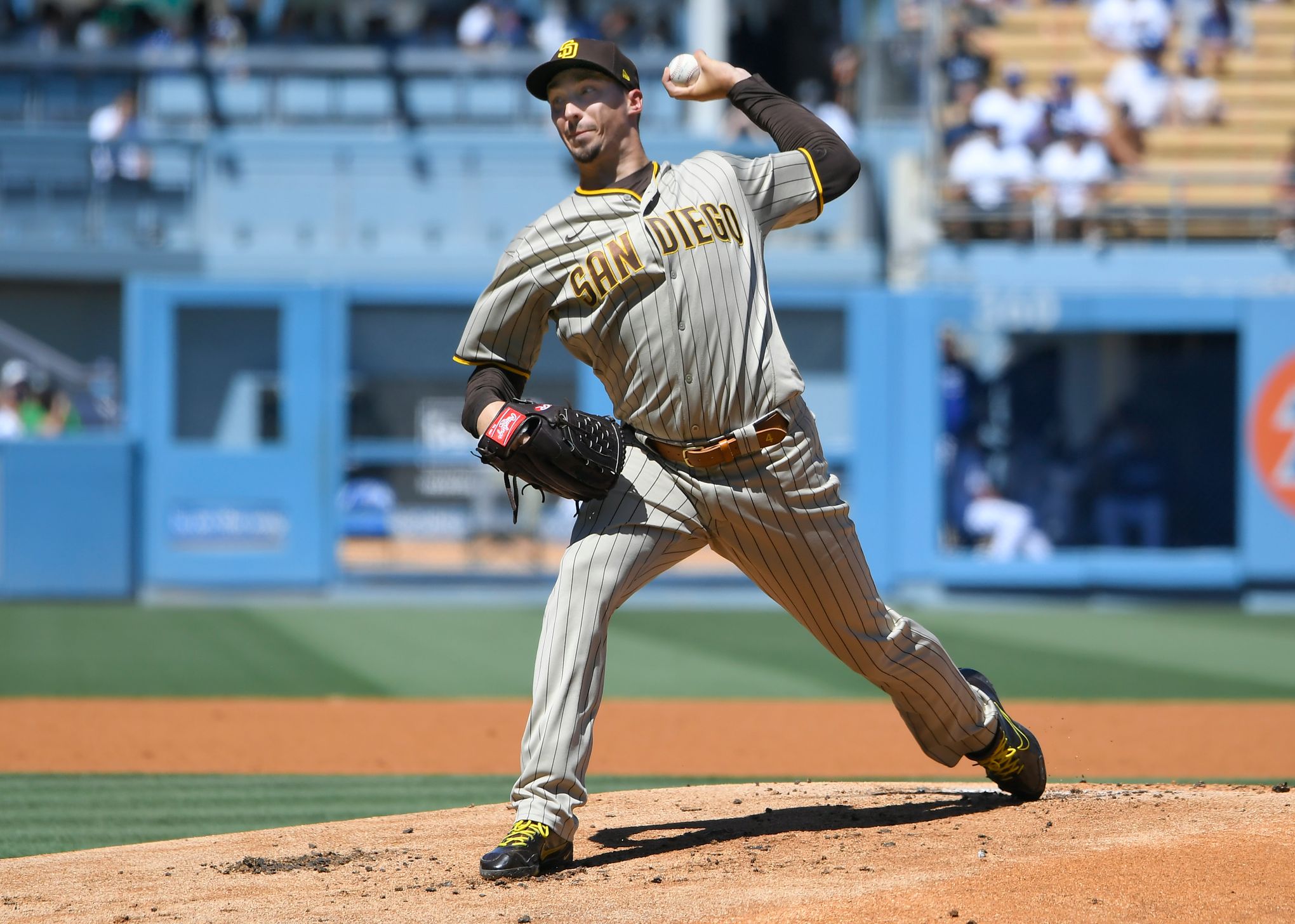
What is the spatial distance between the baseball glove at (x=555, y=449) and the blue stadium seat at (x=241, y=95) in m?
13.5

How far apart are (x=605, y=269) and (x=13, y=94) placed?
14165mm

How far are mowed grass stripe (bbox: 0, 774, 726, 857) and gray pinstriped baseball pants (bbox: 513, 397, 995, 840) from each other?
0.74 meters

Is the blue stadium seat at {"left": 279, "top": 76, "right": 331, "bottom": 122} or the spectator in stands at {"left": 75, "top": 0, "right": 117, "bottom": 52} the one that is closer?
the blue stadium seat at {"left": 279, "top": 76, "right": 331, "bottom": 122}

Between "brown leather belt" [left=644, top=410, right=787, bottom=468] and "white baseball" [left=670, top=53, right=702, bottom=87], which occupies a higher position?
"white baseball" [left=670, top=53, right=702, bottom=87]

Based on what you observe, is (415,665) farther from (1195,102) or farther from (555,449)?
(1195,102)

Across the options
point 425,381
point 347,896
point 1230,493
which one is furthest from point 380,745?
point 1230,493

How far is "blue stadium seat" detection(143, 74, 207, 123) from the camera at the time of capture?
16406 millimetres

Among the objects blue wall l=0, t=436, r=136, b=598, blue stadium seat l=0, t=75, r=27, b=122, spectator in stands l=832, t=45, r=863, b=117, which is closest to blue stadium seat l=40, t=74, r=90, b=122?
blue stadium seat l=0, t=75, r=27, b=122

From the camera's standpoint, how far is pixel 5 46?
54.9 ft

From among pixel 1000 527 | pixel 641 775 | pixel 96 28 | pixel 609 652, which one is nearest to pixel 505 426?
pixel 641 775

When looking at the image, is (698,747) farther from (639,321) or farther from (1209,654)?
(1209,654)

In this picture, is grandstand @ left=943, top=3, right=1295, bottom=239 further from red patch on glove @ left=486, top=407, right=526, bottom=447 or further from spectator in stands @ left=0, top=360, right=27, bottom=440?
red patch on glove @ left=486, top=407, right=526, bottom=447

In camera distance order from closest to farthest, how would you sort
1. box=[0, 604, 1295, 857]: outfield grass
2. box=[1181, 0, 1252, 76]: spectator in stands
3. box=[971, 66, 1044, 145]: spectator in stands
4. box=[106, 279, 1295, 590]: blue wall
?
box=[0, 604, 1295, 857]: outfield grass, box=[106, 279, 1295, 590]: blue wall, box=[971, 66, 1044, 145]: spectator in stands, box=[1181, 0, 1252, 76]: spectator in stands

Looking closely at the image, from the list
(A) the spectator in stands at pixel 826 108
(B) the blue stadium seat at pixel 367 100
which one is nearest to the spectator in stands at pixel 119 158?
(B) the blue stadium seat at pixel 367 100
